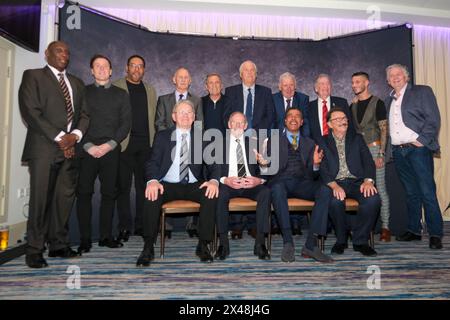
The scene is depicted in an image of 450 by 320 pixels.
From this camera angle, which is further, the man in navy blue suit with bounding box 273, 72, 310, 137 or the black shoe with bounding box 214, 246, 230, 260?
the man in navy blue suit with bounding box 273, 72, 310, 137

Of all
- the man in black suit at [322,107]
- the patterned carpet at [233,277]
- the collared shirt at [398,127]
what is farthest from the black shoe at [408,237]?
the man in black suit at [322,107]

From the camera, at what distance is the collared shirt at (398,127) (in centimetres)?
382

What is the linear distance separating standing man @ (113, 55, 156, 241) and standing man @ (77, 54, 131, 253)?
29 centimetres

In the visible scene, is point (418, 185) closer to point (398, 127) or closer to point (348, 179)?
point (398, 127)

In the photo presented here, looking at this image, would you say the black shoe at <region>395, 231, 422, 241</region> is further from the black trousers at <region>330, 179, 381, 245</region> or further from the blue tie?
the blue tie

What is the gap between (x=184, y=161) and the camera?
3.26 m

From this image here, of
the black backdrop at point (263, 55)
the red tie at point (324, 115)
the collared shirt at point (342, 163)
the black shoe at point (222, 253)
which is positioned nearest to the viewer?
the black shoe at point (222, 253)

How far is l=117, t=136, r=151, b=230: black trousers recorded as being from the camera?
152 inches

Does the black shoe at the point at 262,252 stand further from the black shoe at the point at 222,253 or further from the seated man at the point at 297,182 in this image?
the black shoe at the point at 222,253

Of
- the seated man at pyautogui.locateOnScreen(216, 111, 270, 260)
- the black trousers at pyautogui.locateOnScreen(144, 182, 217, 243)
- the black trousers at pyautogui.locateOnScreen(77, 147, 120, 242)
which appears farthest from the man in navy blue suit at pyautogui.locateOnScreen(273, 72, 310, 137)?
the black trousers at pyautogui.locateOnScreen(77, 147, 120, 242)

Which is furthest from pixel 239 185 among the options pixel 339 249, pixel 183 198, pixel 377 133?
pixel 377 133

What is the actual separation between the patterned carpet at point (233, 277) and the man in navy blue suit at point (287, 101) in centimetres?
158

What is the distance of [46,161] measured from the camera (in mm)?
2900

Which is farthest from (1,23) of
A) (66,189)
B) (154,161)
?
(154,161)
